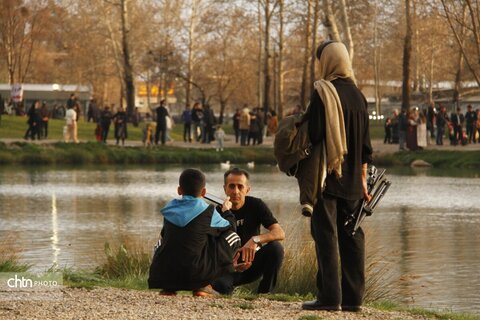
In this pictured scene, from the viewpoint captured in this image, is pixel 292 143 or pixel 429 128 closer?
pixel 292 143

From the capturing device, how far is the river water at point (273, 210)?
1625 centimetres

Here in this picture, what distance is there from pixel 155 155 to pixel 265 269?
3478 centimetres

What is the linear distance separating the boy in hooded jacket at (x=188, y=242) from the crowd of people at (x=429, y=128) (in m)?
37.9

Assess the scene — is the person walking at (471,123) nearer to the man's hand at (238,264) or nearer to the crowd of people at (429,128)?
the crowd of people at (429,128)

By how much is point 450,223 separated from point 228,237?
13.6 metres

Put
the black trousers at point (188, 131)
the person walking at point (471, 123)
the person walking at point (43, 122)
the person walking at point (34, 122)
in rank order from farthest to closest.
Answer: the black trousers at point (188, 131), the person walking at point (43, 122), the person walking at point (471, 123), the person walking at point (34, 122)

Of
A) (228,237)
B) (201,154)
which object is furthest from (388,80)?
(228,237)

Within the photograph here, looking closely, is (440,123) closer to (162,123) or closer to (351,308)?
(162,123)

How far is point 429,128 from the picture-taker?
57.1 metres

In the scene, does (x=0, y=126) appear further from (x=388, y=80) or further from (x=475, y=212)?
(x=388, y=80)

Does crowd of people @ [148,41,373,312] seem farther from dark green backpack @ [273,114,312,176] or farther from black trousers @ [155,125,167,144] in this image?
black trousers @ [155,125,167,144]

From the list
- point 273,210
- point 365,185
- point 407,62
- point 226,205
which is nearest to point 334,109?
point 365,185

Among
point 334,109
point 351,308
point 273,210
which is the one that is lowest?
point 273,210

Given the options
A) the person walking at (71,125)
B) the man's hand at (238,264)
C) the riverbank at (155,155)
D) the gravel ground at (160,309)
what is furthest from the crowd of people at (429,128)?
the gravel ground at (160,309)
